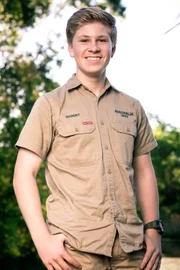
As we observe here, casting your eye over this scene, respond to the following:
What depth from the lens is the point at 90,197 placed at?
7.76ft

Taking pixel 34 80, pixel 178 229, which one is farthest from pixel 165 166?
pixel 34 80

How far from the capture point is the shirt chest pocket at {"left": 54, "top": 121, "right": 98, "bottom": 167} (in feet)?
7.97

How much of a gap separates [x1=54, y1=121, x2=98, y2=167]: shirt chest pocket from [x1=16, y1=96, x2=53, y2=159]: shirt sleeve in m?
0.04

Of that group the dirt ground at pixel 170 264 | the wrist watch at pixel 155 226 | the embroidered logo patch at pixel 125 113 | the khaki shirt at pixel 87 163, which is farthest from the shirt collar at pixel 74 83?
the dirt ground at pixel 170 264

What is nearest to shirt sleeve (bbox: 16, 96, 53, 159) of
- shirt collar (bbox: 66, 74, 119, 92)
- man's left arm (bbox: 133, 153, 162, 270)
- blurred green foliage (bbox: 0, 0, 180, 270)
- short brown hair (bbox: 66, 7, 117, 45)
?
shirt collar (bbox: 66, 74, 119, 92)

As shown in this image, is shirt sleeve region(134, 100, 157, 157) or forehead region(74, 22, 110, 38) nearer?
forehead region(74, 22, 110, 38)

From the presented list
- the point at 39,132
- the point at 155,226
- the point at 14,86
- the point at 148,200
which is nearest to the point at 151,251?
the point at 155,226

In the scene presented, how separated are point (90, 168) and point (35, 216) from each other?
0.28 meters

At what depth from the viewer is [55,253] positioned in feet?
7.44

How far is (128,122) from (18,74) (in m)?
13.4

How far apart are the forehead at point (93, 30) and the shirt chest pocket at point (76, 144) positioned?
1.25 ft

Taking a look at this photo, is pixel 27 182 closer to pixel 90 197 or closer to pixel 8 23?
pixel 90 197

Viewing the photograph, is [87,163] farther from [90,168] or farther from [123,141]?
[123,141]

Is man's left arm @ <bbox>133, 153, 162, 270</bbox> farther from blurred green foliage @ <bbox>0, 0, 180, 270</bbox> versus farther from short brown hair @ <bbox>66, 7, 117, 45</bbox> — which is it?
blurred green foliage @ <bbox>0, 0, 180, 270</bbox>
